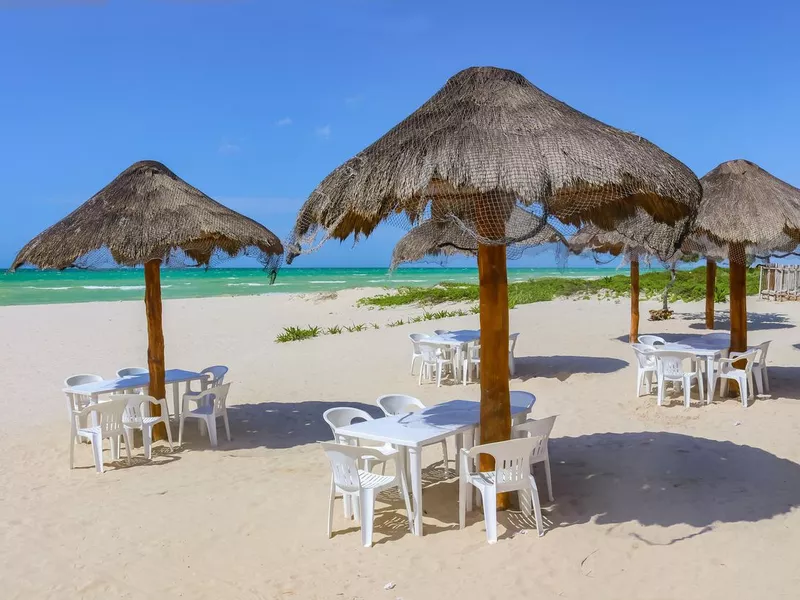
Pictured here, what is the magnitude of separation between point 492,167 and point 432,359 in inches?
259

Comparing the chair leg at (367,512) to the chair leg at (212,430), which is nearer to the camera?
the chair leg at (367,512)

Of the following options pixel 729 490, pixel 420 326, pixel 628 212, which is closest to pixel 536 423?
pixel 729 490

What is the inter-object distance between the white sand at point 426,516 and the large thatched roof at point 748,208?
2021mm

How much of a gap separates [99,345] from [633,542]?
46.8ft

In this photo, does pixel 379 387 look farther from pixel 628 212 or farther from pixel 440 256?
pixel 628 212

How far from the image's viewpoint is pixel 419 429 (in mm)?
5117

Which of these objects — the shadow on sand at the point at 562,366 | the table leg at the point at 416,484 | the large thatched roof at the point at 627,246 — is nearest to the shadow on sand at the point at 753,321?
the large thatched roof at the point at 627,246

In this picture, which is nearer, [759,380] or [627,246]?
[759,380]

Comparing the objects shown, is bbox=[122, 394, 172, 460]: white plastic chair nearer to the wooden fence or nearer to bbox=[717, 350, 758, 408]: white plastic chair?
bbox=[717, 350, 758, 408]: white plastic chair

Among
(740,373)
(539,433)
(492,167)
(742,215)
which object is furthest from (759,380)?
(492,167)

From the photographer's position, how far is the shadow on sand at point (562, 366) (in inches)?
423

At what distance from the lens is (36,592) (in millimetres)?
4258

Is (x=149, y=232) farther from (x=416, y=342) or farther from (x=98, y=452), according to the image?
(x=416, y=342)

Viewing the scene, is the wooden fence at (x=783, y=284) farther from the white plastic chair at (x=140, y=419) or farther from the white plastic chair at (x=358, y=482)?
the white plastic chair at (x=358, y=482)
